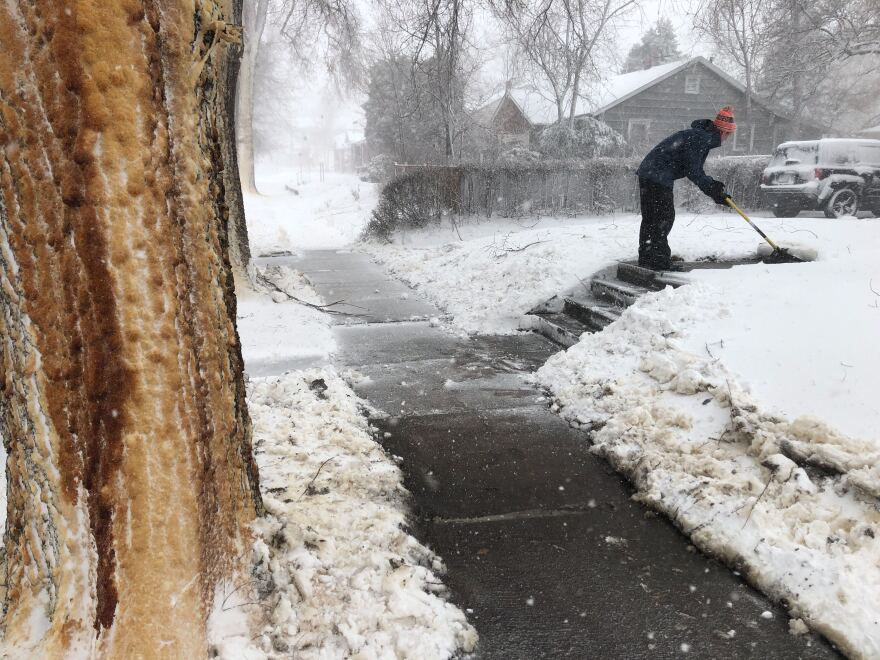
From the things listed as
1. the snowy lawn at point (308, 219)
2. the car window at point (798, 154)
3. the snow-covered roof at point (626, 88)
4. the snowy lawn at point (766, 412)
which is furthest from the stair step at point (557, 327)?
the snow-covered roof at point (626, 88)

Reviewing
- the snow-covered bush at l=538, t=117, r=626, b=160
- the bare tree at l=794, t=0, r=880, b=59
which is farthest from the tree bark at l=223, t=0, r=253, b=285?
the snow-covered bush at l=538, t=117, r=626, b=160

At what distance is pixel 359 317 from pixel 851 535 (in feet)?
18.8

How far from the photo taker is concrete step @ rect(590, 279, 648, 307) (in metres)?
6.23

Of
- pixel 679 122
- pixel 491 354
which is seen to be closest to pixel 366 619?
pixel 491 354

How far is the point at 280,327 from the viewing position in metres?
6.39

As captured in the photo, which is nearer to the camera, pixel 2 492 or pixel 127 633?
pixel 127 633

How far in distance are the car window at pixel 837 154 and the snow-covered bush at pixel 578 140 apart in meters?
8.75

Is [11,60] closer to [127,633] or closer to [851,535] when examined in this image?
[127,633]

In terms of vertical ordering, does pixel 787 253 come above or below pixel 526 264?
above

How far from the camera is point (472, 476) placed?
3547 mm

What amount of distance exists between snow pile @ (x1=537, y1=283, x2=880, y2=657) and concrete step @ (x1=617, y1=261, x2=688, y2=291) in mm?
944

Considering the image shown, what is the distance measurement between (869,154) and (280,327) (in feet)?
41.9

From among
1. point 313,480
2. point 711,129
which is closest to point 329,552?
point 313,480

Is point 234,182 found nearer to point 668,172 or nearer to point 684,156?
point 668,172
